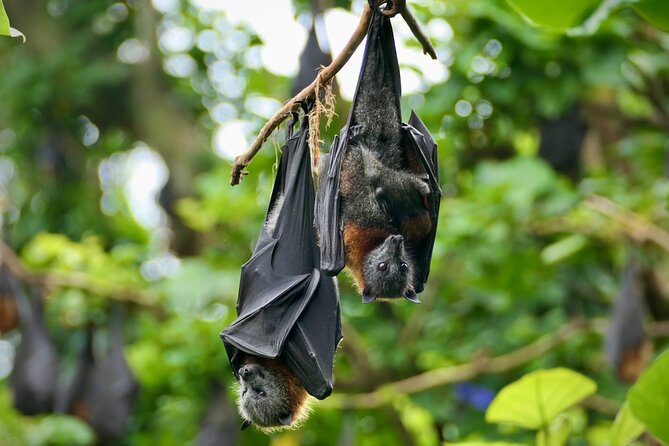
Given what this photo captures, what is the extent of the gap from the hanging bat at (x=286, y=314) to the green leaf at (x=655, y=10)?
127 centimetres

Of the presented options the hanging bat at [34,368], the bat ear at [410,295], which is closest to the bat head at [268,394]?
the bat ear at [410,295]

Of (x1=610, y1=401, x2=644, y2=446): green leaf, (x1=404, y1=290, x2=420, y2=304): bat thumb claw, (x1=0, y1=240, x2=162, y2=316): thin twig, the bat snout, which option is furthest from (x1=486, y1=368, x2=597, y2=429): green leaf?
(x1=0, y1=240, x2=162, y2=316): thin twig

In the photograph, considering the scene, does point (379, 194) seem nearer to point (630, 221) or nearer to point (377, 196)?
point (377, 196)

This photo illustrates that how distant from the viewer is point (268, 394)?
3.76 metres

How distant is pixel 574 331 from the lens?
26.0ft

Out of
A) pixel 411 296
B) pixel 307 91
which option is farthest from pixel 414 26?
pixel 411 296

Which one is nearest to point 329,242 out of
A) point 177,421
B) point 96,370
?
point 177,421

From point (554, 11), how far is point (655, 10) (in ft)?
1.11

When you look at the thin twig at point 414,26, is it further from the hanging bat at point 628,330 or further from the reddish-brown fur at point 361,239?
the hanging bat at point 628,330

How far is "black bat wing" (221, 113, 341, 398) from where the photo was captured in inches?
140

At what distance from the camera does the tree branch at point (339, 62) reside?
2755mm

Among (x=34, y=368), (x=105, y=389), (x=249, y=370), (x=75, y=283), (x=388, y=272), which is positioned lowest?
(x=105, y=389)

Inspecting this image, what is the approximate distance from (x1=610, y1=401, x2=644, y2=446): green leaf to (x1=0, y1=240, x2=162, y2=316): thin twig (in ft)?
21.1

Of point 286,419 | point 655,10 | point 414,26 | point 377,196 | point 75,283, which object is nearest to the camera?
point 414,26
